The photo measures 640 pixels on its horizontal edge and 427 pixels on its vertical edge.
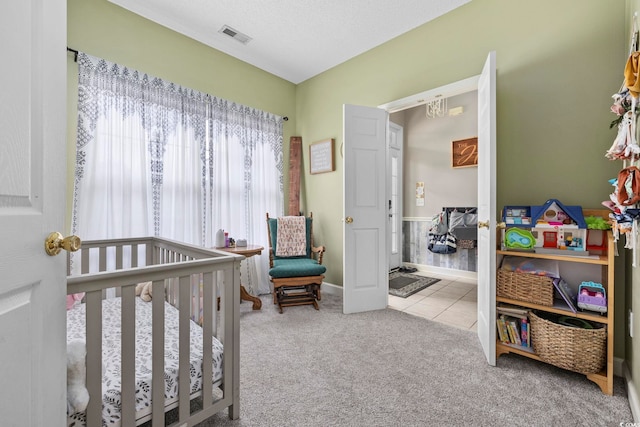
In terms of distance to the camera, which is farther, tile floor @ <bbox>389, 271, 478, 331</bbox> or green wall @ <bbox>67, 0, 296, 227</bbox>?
tile floor @ <bbox>389, 271, 478, 331</bbox>

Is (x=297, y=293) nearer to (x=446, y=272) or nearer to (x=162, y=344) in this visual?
(x=162, y=344)

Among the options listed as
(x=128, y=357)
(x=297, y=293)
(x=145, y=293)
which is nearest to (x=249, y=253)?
(x=297, y=293)

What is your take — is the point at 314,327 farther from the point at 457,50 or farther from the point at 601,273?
the point at 457,50

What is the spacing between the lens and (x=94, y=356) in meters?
0.99

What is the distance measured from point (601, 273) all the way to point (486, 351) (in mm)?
908

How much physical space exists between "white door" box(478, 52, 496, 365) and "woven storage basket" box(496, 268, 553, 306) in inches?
4.4

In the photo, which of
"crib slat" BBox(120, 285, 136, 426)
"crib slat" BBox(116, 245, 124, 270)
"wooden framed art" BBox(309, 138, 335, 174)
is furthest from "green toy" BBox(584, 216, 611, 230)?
"crib slat" BBox(116, 245, 124, 270)

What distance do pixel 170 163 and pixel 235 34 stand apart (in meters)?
1.50

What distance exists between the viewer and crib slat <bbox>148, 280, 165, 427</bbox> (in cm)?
114

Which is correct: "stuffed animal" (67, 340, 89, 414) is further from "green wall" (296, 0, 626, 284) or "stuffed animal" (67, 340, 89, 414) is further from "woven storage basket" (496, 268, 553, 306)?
"green wall" (296, 0, 626, 284)

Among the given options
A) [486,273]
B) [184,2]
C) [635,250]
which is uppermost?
[184,2]

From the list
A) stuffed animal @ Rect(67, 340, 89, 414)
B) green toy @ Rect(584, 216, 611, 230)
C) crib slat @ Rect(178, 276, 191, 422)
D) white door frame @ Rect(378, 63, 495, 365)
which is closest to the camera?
stuffed animal @ Rect(67, 340, 89, 414)

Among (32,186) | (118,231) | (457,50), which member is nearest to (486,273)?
(457,50)

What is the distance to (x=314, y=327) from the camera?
8.11ft
